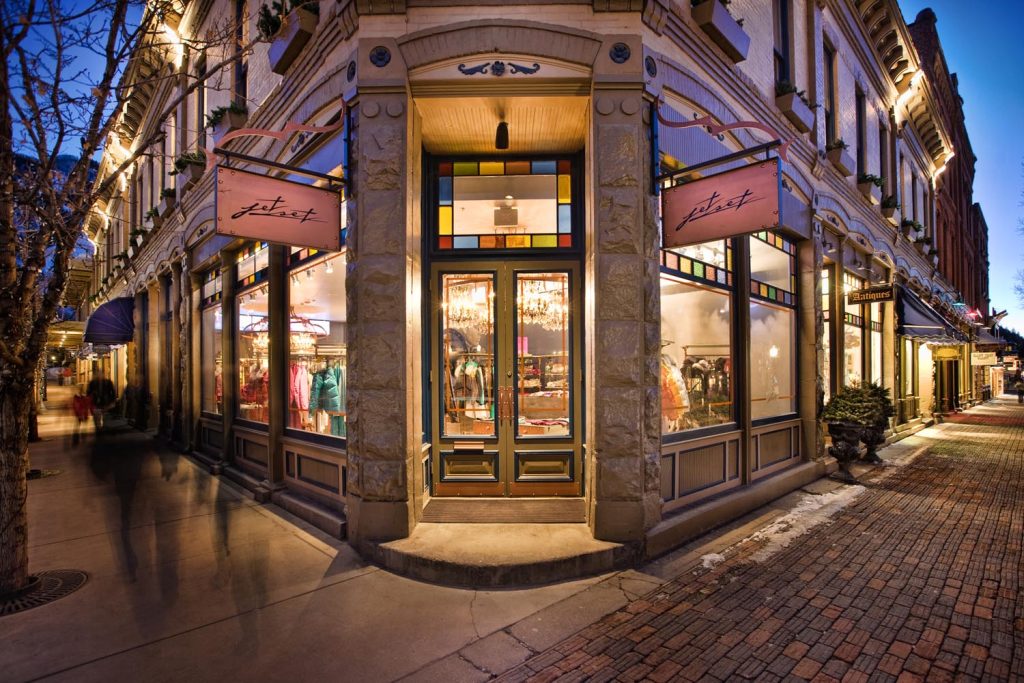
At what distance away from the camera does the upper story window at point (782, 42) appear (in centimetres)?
864

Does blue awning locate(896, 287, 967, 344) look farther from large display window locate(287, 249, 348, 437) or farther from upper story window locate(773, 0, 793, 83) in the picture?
large display window locate(287, 249, 348, 437)

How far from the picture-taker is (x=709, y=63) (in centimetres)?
638

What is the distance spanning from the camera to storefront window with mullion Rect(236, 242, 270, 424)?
7758 mm

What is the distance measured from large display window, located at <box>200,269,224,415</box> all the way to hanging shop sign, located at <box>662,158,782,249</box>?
330 inches

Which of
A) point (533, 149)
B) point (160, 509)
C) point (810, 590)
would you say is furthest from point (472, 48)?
point (160, 509)

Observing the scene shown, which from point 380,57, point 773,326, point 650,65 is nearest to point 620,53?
point 650,65

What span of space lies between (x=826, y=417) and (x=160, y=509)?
10280mm

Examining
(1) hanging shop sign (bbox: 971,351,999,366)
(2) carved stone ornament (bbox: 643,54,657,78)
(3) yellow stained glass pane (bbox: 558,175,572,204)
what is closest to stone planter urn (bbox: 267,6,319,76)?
(3) yellow stained glass pane (bbox: 558,175,572,204)

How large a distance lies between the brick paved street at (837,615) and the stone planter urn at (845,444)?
1.83 m

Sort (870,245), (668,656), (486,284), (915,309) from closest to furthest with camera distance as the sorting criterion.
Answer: (668,656) → (486,284) → (870,245) → (915,309)

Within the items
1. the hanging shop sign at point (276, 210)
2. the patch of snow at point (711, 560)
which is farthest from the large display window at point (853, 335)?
the hanging shop sign at point (276, 210)

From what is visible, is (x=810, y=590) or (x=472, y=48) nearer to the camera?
(x=810, y=590)

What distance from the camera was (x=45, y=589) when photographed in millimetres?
4160

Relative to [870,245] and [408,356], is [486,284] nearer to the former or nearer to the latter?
[408,356]
